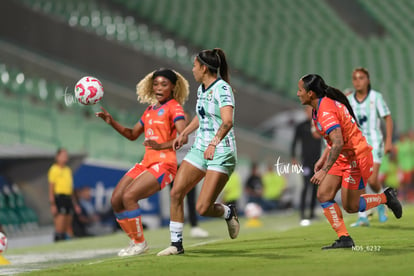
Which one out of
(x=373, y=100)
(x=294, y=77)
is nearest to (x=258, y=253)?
(x=373, y=100)

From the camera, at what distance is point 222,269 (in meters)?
7.32

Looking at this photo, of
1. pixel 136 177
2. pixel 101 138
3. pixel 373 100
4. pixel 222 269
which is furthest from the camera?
pixel 101 138

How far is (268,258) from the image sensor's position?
816 centimetres

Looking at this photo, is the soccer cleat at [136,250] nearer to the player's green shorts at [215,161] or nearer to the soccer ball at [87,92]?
the player's green shorts at [215,161]

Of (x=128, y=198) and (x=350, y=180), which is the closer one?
(x=350, y=180)

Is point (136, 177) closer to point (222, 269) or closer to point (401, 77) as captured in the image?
point (222, 269)

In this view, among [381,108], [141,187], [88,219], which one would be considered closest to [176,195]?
[141,187]

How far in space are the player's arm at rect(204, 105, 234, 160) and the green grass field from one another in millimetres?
1033

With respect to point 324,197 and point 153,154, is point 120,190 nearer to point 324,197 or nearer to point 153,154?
point 153,154

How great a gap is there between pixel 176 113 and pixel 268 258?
2091 mm

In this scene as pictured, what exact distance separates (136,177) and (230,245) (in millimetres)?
1498

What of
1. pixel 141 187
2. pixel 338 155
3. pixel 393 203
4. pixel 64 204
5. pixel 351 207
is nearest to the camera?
pixel 338 155

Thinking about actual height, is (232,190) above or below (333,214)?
above

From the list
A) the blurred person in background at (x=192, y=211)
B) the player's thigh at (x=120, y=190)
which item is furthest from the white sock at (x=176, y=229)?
the blurred person in background at (x=192, y=211)
